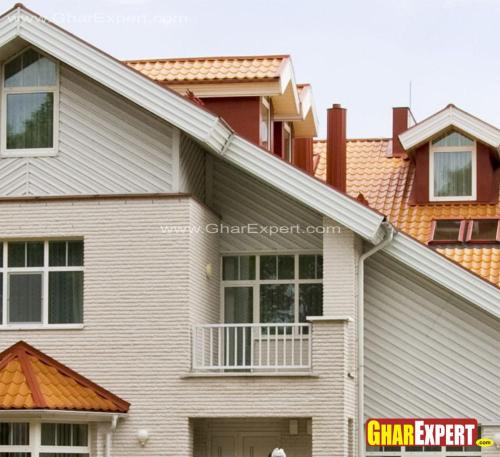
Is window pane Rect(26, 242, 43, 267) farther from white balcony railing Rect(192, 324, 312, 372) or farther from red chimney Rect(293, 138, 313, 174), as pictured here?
red chimney Rect(293, 138, 313, 174)

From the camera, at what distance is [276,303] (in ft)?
105

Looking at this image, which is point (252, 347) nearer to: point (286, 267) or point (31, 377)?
point (286, 267)

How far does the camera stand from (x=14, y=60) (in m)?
30.8

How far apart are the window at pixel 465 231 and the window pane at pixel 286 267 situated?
3905mm

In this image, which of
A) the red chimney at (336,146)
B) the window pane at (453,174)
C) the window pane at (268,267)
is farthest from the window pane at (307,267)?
the window pane at (453,174)

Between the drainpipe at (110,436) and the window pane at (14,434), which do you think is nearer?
the window pane at (14,434)

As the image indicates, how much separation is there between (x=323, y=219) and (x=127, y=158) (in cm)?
366

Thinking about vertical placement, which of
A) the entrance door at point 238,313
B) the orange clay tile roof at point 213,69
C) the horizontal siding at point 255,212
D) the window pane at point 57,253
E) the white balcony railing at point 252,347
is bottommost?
the white balcony railing at point 252,347

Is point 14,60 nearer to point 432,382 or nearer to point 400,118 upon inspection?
point 432,382

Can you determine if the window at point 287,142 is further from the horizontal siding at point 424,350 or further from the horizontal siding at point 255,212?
the horizontal siding at point 424,350

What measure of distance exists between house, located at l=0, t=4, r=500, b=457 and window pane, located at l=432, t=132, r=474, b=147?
5877 mm

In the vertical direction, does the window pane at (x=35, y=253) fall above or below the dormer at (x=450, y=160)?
below

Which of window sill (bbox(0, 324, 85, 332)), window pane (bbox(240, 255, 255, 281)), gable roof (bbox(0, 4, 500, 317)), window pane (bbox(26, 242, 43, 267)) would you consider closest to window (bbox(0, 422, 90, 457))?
window sill (bbox(0, 324, 85, 332))

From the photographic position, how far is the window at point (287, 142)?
3700 cm
